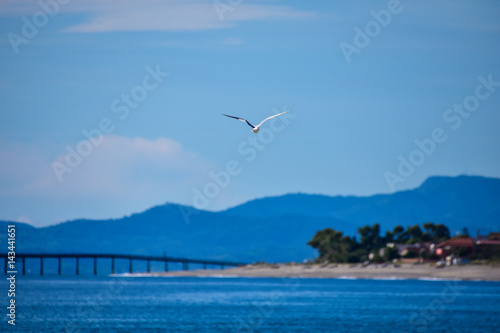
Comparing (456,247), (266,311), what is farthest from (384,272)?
(266,311)

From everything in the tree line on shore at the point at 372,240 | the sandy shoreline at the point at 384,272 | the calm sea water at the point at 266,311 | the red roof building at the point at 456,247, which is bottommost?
the calm sea water at the point at 266,311

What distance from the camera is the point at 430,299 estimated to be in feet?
325

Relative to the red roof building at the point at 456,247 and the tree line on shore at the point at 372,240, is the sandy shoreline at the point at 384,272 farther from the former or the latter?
the red roof building at the point at 456,247

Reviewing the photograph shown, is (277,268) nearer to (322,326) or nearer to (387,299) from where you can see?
(387,299)

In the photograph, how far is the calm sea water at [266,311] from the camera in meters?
68.8

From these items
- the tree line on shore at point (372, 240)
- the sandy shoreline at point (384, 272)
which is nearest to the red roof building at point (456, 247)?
the sandy shoreline at point (384, 272)

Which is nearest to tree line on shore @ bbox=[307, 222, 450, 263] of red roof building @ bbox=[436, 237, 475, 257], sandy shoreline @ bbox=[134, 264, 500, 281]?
sandy shoreline @ bbox=[134, 264, 500, 281]

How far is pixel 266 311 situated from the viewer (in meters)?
84.1

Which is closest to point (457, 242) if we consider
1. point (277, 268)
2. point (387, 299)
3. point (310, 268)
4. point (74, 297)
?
point (310, 268)

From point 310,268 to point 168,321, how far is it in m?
105

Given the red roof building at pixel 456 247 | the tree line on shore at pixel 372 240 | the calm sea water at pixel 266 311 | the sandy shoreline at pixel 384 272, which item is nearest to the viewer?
the calm sea water at pixel 266 311

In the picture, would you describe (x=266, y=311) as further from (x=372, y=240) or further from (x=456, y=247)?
(x=372, y=240)

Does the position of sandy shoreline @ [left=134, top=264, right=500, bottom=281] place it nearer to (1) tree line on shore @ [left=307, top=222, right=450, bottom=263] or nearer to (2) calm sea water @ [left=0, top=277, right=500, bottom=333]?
(1) tree line on shore @ [left=307, top=222, right=450, bottom=263]

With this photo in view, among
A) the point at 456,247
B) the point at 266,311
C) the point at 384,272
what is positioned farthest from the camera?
the point at 456,247
